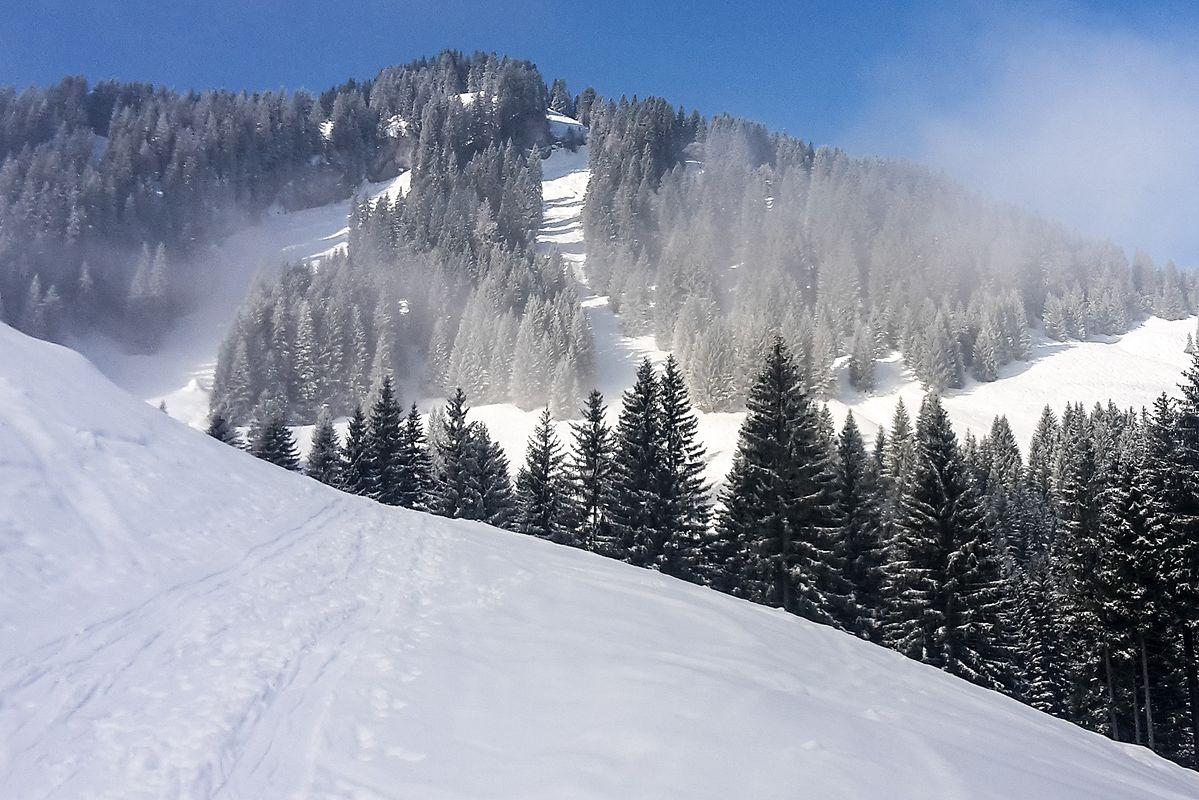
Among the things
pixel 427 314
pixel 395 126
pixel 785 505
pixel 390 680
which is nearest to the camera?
pixel 390 680

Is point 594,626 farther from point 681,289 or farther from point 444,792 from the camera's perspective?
point 681,289

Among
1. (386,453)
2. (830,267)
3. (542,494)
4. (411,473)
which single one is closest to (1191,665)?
→ (542,494)

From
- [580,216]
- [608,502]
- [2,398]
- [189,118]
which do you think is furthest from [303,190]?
[2,398]

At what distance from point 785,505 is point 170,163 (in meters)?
155

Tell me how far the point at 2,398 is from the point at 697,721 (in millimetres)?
11618

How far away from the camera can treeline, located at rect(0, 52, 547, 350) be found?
319 ft

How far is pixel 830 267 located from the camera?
11212 centimetres

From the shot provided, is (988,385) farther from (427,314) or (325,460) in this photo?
(325,460)

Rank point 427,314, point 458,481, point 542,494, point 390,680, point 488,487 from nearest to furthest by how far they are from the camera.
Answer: point 390,680
point 542,494
point 488,487
point 458,481
point 427,314

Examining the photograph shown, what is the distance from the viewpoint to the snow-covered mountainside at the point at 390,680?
15.5ft

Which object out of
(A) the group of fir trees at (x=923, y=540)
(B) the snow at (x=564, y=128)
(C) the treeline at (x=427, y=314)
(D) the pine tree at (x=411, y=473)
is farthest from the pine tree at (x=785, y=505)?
(B) the snow at (x=564, y=128)

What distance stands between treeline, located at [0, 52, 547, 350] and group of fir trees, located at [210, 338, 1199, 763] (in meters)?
97.7

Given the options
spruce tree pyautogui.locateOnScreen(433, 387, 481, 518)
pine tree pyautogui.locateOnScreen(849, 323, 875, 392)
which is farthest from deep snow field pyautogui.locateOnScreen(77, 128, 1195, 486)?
spruce tree pyautogui.locateOnScreen(433, 387, 481, 518)

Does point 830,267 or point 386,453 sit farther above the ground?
point 830,267
